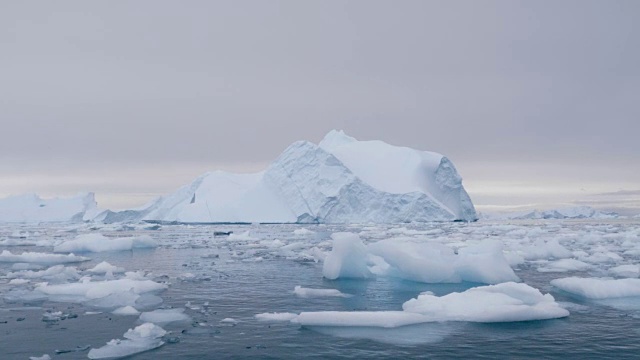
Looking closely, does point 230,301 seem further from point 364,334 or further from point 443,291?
point 443,291

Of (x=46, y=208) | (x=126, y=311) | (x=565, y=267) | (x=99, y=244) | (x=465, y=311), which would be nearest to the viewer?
(x=465, y=311)

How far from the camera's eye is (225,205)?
62750mm

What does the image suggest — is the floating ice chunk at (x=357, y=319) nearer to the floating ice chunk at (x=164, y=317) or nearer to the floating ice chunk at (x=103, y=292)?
the floating ice chunk at (x=164, y=317)

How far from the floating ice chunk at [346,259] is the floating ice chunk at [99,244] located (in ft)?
45.7

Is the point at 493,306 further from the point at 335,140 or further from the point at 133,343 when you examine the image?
the point at 335,140

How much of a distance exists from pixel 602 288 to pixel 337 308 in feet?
20.5

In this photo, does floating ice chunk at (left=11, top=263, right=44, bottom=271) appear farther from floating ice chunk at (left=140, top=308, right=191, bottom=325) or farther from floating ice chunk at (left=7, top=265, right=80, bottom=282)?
floating ice chunk at (left=140, top=308, right=191, bottom=325)

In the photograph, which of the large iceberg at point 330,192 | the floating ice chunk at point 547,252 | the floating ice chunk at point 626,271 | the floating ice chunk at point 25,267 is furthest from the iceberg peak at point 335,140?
the floating ice chunk at point 626,271

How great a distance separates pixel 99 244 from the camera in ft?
89.0

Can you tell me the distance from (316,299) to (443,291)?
11.5 feet

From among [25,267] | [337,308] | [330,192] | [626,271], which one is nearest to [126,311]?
[337,308]

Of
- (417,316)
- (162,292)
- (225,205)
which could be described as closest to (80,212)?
(225,205)

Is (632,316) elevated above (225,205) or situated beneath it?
situated beneath

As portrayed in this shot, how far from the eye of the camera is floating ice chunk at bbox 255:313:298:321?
36.3 feet
